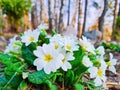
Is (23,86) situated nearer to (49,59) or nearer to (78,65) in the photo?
(49,59)

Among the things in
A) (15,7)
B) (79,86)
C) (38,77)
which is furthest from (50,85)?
(15,7)

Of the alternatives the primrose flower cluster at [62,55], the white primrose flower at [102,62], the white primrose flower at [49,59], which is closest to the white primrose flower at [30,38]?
the primrose flower cluster at [62,55]

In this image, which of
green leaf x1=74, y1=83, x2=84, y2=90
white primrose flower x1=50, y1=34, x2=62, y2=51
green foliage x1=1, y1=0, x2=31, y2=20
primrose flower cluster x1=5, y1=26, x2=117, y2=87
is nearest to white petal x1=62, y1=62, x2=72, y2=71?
primrose flower cluster x1=5, y1=26, x2=117, y2=87

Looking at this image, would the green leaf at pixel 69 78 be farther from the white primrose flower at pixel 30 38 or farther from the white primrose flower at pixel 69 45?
the white primrose flower at pixel 30 38

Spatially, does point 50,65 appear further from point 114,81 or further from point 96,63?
point 114,81

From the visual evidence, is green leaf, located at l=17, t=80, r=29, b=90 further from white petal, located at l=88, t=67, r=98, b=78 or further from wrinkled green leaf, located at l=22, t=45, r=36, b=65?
white petal, located at l=88, t=67, r=98, b=78
